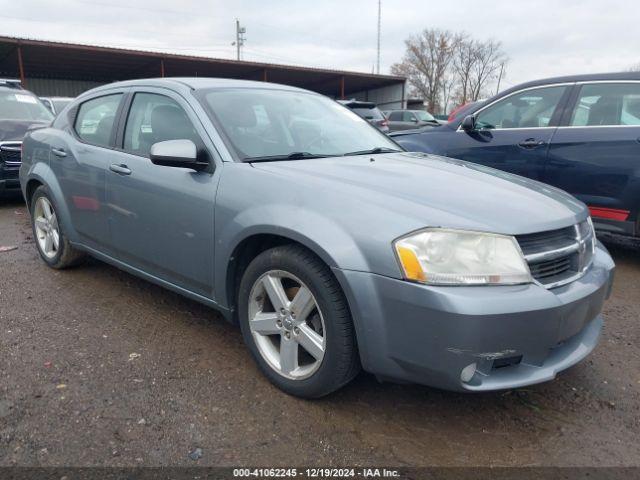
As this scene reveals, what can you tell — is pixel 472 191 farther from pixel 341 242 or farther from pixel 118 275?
pixel 118 275

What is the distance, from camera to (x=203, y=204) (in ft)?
8.79

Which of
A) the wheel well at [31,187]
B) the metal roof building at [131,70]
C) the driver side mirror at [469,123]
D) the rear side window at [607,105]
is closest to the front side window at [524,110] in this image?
the driver side mirror at [469,123]

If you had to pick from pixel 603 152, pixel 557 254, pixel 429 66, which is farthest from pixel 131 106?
pixel 429 66

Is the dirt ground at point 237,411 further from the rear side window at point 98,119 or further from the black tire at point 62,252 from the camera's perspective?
the rear side window at point 98,119

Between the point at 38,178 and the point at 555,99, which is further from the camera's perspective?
the point at 555,99

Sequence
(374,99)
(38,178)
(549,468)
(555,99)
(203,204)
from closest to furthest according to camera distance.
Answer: (549,468) → (203,204) → (38,178) → (555,99) → (374,99)

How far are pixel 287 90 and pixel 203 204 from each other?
134 cm

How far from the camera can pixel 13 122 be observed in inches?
295

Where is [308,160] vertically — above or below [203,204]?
above

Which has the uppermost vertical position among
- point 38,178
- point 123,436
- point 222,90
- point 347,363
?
point 222,90

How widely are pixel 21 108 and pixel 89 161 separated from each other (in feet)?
19.1

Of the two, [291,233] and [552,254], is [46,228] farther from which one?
[552,254]

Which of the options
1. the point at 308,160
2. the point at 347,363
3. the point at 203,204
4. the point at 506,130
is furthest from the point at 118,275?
the point at 506,130

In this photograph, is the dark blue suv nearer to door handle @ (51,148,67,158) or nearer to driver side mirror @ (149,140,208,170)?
driver side mirror @ (149,140,208,170)
